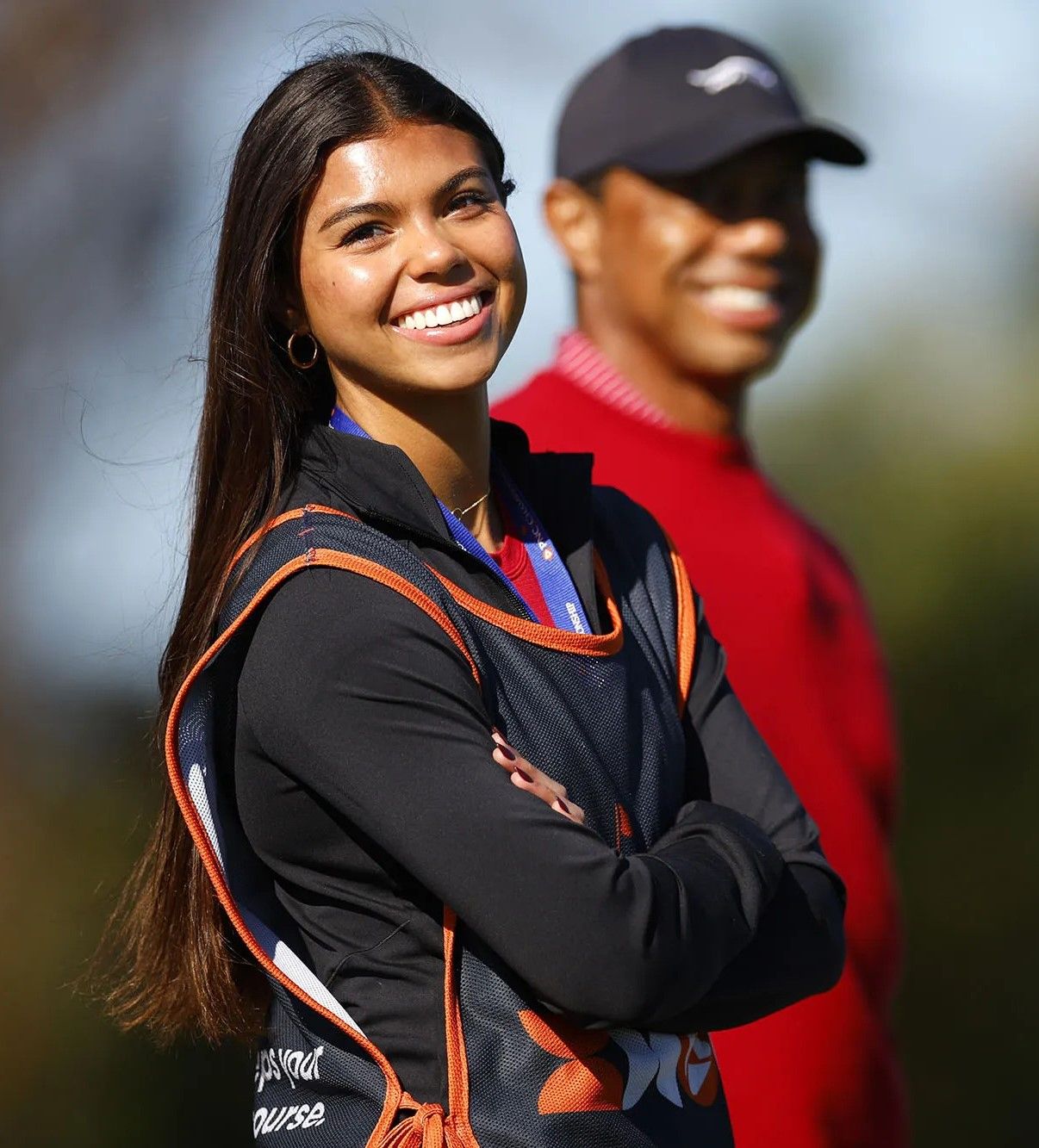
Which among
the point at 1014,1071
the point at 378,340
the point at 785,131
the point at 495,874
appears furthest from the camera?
the point at 1014,1071

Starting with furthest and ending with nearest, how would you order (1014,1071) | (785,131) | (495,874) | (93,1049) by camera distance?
A: (1014,1071), (93,1049), (785,131), (495,874)

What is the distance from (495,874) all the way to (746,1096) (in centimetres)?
111

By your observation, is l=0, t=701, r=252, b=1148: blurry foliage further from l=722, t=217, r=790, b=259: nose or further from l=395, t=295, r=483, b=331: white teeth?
l=395, t=295, r=483, b=331: white teeth

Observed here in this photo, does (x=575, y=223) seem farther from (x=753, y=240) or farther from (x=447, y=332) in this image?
(x=447, y=332)

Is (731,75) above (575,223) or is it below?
above

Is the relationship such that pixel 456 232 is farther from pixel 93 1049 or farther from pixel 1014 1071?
pixel 1014 1071

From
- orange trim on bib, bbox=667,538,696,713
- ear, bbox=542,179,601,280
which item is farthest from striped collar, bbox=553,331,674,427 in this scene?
orange trim on bib, bbox=667,538,696,713

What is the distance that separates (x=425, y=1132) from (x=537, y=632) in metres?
0.47

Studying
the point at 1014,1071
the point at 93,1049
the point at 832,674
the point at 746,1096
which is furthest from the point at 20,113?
the point at 1014,1071

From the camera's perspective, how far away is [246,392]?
5.83ft

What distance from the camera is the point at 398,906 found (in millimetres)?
1605

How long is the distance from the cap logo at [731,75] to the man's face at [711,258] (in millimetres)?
117

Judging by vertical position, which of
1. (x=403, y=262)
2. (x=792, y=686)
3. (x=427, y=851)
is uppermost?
(x=403, y=262)

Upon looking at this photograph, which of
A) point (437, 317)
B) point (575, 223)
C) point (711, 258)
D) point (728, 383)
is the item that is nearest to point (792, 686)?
point (728, 383)
